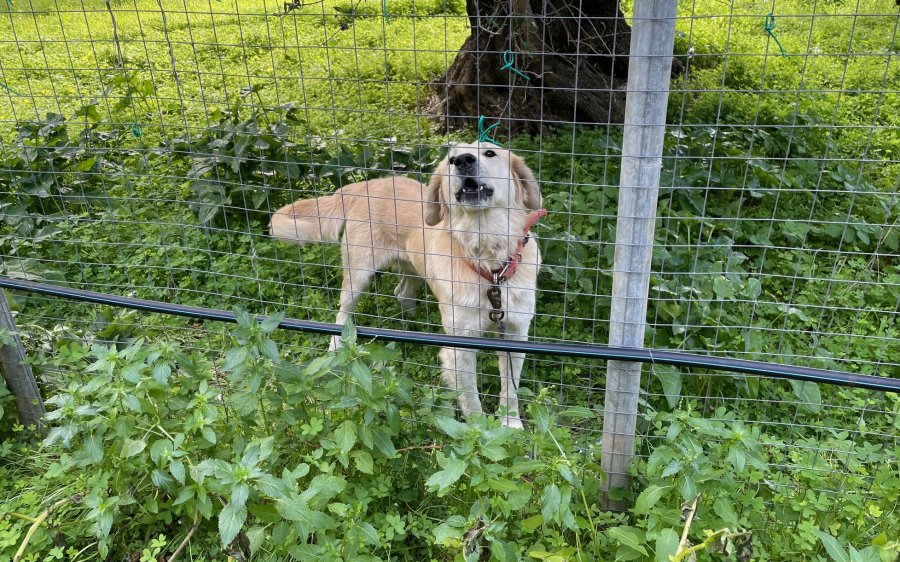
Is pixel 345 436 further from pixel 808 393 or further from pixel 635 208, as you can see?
pixel 808 393

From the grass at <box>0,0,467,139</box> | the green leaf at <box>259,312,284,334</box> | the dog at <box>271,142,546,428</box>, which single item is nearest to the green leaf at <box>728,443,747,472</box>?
the dog at <box>271,142,546,428</box>

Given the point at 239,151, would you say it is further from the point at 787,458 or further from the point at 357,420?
the point at 787,458

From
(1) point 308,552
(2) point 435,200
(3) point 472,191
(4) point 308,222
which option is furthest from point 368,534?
(4) point 308,222

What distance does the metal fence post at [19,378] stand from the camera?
128 inches

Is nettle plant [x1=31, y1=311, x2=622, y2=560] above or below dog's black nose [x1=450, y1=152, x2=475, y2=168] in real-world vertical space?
below

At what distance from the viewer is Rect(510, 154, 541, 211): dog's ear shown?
10.7 feet

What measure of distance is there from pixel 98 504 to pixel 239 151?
112 inches

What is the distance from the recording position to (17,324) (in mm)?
3594

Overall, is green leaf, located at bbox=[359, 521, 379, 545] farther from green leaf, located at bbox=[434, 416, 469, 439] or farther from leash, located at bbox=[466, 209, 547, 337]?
leash, located at bbox=[466, 209, 547, 337]

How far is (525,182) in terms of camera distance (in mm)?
3279

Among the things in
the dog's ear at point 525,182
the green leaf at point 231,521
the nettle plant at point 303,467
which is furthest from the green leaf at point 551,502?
the dog's ear at point 525,182

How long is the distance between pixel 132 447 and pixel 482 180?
70.8 inches

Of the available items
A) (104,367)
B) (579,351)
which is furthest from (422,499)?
(104,367)

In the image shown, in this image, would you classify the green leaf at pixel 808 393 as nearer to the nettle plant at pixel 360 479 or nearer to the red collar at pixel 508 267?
the nettle plant at pixel 360 479
